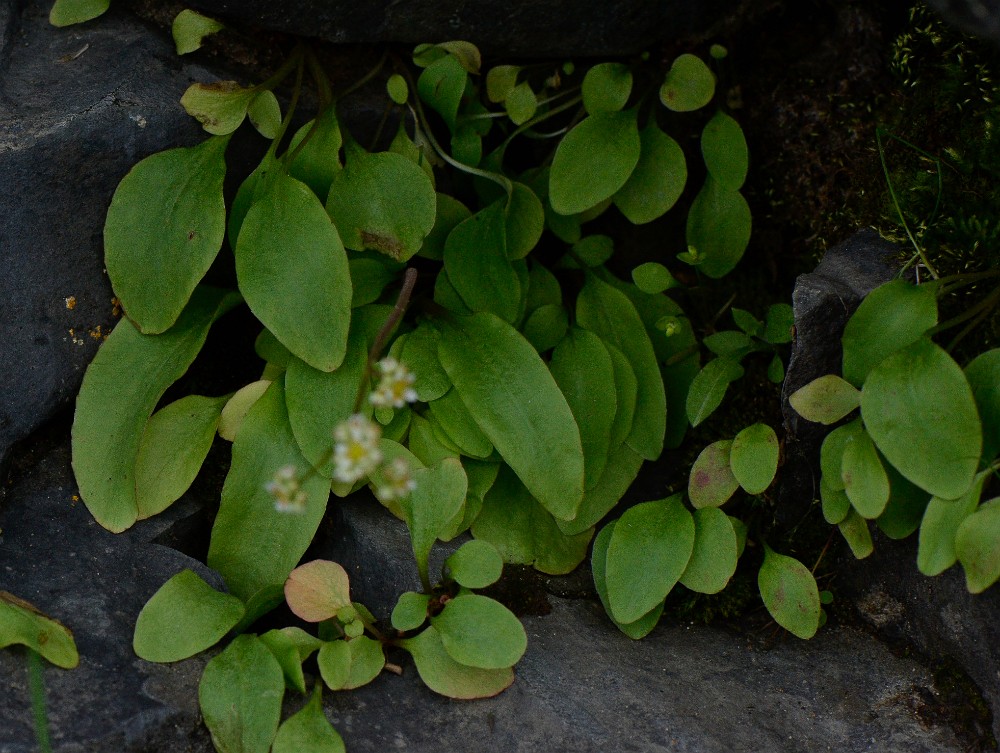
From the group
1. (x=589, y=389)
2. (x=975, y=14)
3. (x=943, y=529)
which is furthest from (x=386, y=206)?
(x=943, y=529)

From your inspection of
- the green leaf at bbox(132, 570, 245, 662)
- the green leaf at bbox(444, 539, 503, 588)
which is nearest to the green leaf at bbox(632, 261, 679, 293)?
the green leaf at bbox(444, 539, 503, 588)

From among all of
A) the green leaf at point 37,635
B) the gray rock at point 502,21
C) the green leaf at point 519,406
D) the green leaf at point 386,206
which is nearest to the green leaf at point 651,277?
the green leaf at point 519,406

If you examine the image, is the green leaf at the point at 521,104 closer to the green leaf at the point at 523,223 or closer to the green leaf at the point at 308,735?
the green leaf at the point at 523,223

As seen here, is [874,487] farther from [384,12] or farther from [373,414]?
[384,12]

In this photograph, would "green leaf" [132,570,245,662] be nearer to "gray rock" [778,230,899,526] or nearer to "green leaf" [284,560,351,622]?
"green leaf" [284,560,351,622]

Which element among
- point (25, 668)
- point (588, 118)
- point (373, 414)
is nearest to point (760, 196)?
point (588, 118)

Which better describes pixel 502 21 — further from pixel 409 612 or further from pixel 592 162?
pixel 409 612
